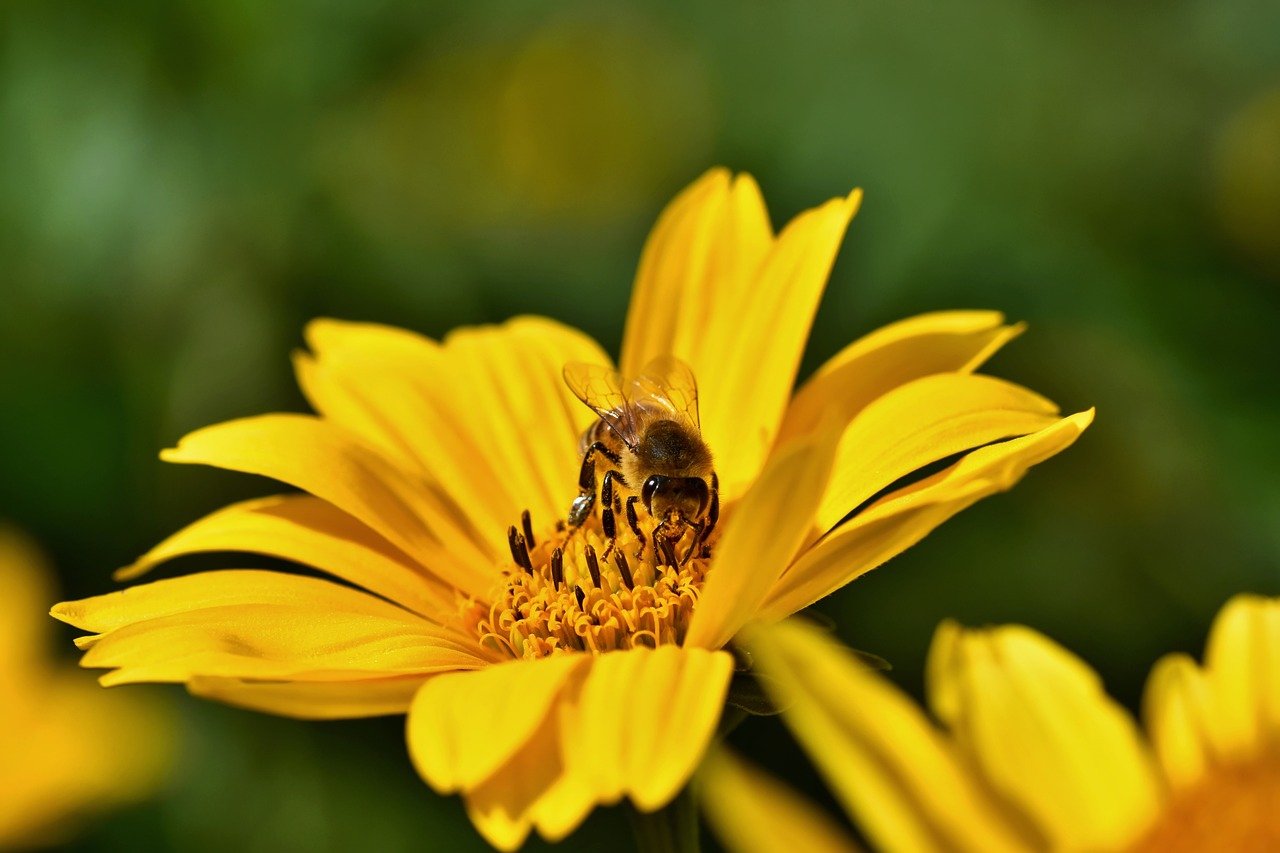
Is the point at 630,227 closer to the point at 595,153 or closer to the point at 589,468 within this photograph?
the point at 595,153

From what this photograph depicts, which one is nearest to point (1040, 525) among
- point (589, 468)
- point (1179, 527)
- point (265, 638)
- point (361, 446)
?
point (1179, 527)

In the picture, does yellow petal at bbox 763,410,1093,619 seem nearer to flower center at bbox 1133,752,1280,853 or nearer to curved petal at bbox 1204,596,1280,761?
curved petal at bbox 1204,596,1280,761

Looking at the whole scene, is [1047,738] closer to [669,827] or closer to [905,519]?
[905,519]

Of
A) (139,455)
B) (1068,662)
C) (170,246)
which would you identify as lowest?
(139,455)

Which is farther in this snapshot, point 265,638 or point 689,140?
point 689,140

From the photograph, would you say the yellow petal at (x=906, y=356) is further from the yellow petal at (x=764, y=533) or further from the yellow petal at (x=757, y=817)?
the yellow petal at (x=757, y=817)

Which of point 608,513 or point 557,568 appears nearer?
point 557,568

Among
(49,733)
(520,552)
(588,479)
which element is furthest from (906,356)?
(49,733)
